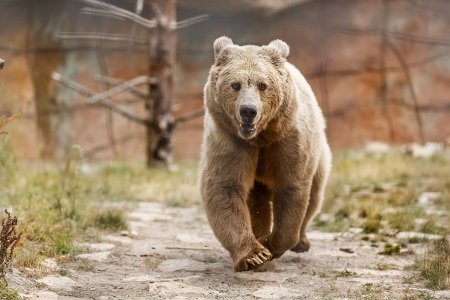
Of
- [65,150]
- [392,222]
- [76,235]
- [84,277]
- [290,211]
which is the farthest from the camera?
[65,150]

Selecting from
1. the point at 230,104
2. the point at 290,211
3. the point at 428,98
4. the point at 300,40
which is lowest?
the point at 290,211

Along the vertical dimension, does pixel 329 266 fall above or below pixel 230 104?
below

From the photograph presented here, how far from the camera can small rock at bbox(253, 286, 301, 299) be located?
4359 millimetres

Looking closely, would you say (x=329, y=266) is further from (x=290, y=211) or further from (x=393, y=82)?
(x=393, y=82)

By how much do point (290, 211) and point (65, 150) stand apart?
9.06 m

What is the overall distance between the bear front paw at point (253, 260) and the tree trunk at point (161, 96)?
596 cm

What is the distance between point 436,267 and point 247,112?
4.88 ft

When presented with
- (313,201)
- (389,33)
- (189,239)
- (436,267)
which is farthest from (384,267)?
(389,33)

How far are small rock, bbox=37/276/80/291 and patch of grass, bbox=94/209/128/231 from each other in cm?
168

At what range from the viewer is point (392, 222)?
6.78 metres

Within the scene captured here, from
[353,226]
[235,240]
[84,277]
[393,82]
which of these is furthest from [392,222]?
[393,82]

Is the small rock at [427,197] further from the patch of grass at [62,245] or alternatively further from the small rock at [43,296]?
the small rock at [43,296]

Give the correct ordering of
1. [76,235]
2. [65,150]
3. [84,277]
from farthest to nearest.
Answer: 1. [65,150]
2. [76,235]
3. [84,277]

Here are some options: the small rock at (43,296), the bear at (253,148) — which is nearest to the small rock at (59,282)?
the small rock at (43,296)
